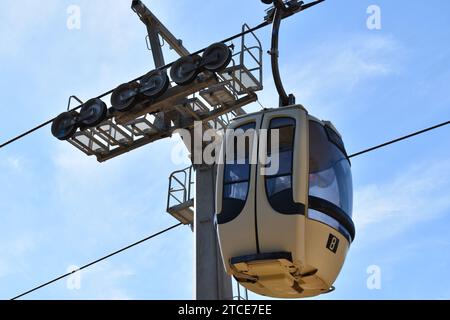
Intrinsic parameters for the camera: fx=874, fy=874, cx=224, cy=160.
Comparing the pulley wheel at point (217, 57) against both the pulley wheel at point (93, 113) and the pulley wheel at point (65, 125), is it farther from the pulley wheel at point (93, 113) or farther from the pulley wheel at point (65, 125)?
the pulley wheel at point (65, 125)

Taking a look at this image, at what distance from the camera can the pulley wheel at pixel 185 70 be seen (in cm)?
1102

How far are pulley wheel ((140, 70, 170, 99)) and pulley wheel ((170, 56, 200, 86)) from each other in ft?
0.51

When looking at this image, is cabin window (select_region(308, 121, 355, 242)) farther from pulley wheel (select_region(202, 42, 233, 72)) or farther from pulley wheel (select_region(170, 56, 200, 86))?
pulley wheel (select_region(170, 56, 200, 86))

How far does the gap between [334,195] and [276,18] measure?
1875 millimetres

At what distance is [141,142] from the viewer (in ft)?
39.5

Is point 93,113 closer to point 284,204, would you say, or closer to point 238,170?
point 238,170

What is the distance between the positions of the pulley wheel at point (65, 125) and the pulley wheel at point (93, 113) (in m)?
0.13

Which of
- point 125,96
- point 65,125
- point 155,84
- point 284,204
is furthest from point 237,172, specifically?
point 65,125

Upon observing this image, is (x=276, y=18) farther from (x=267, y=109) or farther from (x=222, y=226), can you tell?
(x=222, y=226)

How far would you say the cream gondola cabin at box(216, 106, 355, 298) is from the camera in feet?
25.3
